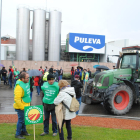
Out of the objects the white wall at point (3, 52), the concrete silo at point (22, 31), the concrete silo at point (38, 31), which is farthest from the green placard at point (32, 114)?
the white wall at point (3, 52)

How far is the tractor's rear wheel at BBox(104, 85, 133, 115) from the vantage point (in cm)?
812

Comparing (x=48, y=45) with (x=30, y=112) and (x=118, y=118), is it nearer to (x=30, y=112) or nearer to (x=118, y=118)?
(x=118, y=118)

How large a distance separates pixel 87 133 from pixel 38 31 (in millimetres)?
29432

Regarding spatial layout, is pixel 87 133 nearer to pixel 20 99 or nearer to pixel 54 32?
pixel 20 99

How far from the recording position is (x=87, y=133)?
5.57 meters

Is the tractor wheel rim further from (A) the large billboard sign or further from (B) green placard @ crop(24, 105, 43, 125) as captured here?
(A) the large billboard sign

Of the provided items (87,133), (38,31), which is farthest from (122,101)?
(38,31)

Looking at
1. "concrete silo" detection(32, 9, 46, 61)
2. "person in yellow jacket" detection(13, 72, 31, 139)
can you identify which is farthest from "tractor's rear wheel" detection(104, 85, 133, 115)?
"concrete silo" detection(32, 9, 46, 61)

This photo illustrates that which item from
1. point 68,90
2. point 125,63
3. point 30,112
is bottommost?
point 30,112

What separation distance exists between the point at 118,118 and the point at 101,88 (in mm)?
1636

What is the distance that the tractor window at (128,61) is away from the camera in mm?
9426

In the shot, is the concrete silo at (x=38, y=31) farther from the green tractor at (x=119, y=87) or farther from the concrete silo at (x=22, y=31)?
the green tractor at (x=119, y=87)

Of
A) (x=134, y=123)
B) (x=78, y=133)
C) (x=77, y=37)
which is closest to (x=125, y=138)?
(x=78, y=133)

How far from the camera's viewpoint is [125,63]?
386 inches
